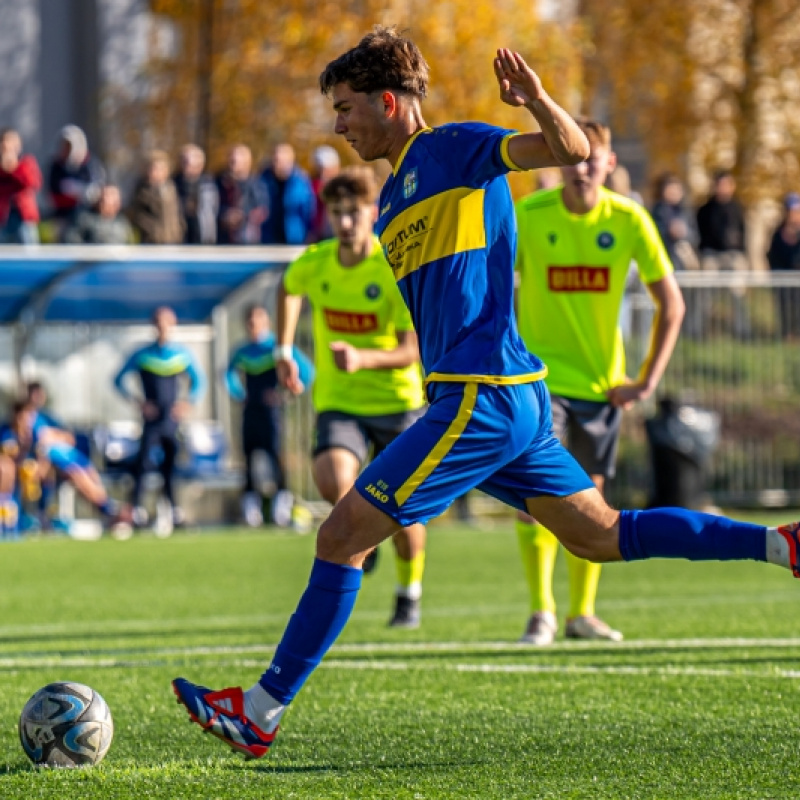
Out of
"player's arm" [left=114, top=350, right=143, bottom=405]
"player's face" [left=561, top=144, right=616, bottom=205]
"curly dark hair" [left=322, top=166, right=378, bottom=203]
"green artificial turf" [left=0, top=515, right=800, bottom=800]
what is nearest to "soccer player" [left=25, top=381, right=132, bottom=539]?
"player's arm" [left=114, top=350, right=143, bottom=405]

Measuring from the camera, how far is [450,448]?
5137mm

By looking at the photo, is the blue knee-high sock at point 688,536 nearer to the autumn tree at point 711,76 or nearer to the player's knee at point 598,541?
the player's knee at point 598,541

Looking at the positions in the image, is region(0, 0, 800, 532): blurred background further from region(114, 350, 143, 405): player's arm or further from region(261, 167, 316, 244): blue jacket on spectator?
region(114, 350, 143, 405): player's arm

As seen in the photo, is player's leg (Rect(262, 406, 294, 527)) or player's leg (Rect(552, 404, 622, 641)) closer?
player's leg (Rect(552, 404, 622, 641))

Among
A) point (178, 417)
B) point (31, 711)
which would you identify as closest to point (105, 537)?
point (178, 417)

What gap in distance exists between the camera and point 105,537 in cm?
1708

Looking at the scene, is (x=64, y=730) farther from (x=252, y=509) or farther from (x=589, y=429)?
(x=252, y=509)

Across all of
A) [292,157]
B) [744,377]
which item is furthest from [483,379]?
[292,157]

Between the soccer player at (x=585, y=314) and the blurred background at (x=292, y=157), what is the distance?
4.60 meters

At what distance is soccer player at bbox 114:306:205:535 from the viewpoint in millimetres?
17688

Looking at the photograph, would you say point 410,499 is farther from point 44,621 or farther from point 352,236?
point 44,621

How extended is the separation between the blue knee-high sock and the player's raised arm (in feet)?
3.95

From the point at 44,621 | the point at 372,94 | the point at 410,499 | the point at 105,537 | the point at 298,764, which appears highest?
the point at 372,94

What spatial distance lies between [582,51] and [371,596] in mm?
18643
